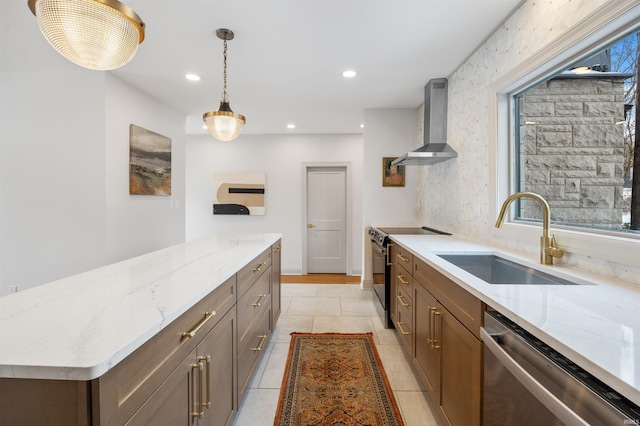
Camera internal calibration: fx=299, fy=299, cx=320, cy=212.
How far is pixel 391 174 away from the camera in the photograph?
4152 mm

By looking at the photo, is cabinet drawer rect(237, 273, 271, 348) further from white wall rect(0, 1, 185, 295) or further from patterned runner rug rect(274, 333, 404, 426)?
white wall rect(0, 1, 185, 295)

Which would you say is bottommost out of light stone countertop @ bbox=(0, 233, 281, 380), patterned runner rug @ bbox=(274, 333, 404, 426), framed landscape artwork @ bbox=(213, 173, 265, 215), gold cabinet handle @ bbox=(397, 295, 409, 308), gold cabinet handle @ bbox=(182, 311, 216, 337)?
patterned runner rug @ bbox=(274, 333, 404, 426)

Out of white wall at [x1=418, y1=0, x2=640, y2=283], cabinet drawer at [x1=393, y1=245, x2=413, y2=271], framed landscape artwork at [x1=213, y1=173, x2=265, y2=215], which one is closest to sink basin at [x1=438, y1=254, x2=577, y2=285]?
white wall at [x1=418, y1=0, x2=640, y2=283]

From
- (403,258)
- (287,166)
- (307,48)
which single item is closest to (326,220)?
(287,166)

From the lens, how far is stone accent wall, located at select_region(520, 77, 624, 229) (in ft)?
4.75

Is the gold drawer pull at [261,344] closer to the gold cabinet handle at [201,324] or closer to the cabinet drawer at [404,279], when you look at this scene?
the gold cabinet handle at [201,324]

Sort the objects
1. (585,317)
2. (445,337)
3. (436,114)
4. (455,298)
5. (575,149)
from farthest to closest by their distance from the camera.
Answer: (436,114) < (575,149) < (445,337) < (455,298) < (585,317)

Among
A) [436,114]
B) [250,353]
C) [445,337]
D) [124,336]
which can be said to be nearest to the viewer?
[124,336]

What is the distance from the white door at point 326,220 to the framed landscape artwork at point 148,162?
2395mm

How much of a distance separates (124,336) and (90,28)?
47.8 inches

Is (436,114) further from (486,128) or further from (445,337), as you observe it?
(445,337)

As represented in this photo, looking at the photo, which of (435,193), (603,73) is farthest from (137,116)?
(603,73)

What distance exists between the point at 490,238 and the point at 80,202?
12.4ft

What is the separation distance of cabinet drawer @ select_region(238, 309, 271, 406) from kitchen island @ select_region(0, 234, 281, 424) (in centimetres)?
2
